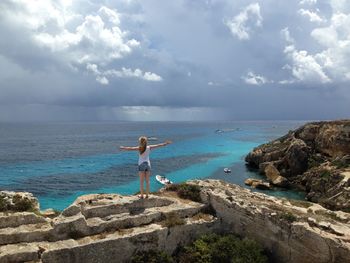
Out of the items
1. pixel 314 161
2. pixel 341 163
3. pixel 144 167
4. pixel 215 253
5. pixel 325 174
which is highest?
pixel 144 167

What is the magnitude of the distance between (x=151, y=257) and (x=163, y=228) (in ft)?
4.37

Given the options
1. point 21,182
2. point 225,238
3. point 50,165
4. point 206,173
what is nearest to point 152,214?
point 225,238

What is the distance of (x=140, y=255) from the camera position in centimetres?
1463

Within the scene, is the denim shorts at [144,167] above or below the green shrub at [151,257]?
above

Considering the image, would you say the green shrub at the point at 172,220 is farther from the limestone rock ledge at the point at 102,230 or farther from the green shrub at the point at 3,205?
the green shrub at the point at 3,205

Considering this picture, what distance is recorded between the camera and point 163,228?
15.4 meters

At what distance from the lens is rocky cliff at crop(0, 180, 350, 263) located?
13430 millimetres

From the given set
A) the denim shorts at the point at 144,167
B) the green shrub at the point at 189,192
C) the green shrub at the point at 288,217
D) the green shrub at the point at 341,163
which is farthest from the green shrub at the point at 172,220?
the green shrub at the point at 341,163

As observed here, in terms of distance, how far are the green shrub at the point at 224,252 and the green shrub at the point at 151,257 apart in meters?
0.73

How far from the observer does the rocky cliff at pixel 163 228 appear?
1343cm

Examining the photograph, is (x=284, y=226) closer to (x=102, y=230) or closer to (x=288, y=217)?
(x=288, y=217)

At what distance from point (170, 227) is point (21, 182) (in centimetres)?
4635

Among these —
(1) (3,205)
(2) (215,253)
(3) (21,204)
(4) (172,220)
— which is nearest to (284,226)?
(2) (215,253)

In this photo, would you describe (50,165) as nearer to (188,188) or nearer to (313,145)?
(313,145)
